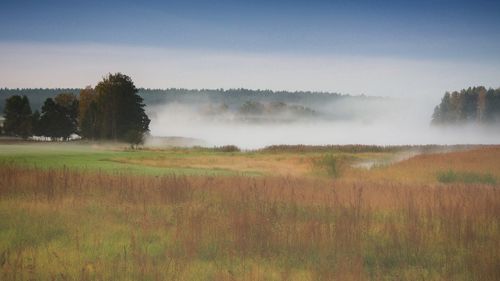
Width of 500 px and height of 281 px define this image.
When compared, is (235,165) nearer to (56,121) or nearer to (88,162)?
(88,162)

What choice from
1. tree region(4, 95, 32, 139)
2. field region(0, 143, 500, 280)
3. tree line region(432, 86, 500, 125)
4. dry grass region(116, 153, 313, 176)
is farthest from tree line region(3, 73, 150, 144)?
tree line region(432, 86, 500, 125)

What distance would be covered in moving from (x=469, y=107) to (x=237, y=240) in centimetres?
13497

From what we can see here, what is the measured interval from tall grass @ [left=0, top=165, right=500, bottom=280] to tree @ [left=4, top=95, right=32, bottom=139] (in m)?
72.3

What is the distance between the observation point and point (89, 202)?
13.8m

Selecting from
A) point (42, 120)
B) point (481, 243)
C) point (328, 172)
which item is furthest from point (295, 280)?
point (42, 120)

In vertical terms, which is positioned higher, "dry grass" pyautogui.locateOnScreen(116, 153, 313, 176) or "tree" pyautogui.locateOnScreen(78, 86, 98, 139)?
"tree" pyautogui.locateOnScreen(78, 86, 98, 139)

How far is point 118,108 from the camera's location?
63.8m

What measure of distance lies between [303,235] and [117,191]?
26.5 feet

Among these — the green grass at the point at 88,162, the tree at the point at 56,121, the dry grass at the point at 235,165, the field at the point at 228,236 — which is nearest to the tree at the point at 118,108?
the tree at the point at 56,121

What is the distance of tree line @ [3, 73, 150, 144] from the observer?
64000 millimetres

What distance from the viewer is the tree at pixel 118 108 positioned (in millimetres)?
63844

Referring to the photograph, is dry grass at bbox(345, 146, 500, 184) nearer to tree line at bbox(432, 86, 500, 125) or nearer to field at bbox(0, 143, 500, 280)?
field at bbox(0, 143, 500, 280)

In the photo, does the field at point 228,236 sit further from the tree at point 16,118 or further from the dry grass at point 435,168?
the tree at point 16,118

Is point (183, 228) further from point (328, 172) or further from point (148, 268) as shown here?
point (328, 172)
